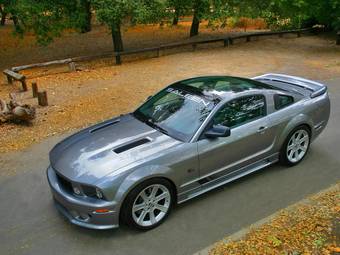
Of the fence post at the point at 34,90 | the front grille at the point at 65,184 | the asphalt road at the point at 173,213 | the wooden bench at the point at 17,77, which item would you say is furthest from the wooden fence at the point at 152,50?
the front grille at the point at 65,184

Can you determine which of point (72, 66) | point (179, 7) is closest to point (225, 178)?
point (72, 66)

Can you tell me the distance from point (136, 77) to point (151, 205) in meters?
8.74

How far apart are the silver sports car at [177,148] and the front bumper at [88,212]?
0.01 m

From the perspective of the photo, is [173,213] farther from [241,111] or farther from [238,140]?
[241,111]

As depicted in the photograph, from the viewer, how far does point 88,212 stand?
4398 mm

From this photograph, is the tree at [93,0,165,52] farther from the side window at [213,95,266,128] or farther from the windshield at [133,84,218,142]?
the side window at [213,95,266,128]

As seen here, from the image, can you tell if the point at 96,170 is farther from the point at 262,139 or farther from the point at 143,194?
the point at 262,139

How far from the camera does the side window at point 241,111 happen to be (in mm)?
5314

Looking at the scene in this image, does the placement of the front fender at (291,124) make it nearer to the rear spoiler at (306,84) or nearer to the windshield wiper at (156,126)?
the rear spoiler at (306,84)

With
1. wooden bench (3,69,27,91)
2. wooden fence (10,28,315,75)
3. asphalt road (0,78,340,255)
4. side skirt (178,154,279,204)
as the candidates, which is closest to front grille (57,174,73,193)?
asphalt road (0,78,340,255)

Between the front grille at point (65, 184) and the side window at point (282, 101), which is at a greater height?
the side window at point (282, 101)

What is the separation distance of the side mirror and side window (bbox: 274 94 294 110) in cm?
133

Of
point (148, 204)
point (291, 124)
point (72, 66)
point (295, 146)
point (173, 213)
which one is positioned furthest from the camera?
point (72, 66)

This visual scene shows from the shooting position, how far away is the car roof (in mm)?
5543
